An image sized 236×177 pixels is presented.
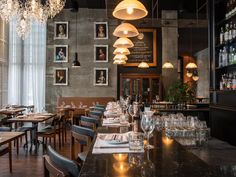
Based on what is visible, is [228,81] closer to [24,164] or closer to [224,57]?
[224,57]

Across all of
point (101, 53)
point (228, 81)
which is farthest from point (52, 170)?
point (101, 53)

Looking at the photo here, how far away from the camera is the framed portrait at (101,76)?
1203 centimetres

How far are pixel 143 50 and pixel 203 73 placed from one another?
5.99 meters

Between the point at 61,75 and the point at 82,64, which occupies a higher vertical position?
the point at 82,64

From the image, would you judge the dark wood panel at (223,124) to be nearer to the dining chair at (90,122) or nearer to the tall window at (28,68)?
the dining chair at (90,122)

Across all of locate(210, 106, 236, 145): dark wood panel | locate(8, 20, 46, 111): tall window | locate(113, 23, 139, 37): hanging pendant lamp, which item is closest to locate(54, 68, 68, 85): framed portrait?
locate(8, 20, 46, 111): tall window

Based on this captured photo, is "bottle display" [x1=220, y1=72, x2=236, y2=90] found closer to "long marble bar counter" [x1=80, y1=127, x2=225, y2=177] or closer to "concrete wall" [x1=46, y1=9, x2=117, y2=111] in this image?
"long marble bar counter" [x1=80, y1=127, x2=225, y2=177]

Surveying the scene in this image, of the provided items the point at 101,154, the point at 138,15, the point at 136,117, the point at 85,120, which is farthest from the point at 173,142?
the point at 138,15

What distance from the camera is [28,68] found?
12.2 m

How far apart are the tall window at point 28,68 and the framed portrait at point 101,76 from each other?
2.30 meters

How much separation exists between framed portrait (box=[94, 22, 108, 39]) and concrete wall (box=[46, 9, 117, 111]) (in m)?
0.14

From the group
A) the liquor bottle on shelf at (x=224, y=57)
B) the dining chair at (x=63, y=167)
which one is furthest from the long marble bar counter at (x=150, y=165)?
the liquor bottle on shelf at (x=224, y=57)

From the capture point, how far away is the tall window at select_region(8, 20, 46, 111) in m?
12.0

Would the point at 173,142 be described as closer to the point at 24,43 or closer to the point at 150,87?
the point at 150,87
